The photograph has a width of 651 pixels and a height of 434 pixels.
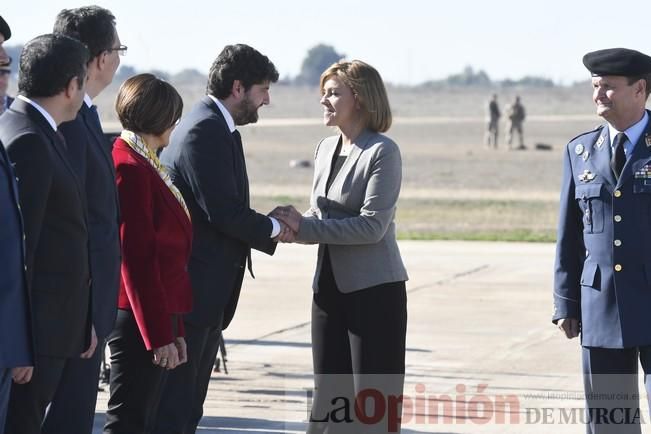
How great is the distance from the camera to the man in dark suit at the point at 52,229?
455 cm

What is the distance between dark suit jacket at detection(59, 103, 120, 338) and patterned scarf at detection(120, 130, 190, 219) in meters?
0.28

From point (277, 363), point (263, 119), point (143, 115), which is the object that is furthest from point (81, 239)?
point (263, 119)

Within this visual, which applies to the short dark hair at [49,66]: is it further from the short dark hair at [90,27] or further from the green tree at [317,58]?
the green tree at [317,58]

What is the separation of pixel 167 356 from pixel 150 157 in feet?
2.63

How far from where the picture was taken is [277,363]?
912 centimetres

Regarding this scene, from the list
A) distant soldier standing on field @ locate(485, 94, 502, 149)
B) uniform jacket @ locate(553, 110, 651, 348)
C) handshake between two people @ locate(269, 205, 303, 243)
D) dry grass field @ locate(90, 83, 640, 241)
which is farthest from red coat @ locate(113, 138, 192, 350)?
distant soldier standing on field @ locate(485, 94, 502, 149)

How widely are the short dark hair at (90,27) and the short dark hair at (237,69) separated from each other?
0.54 meters

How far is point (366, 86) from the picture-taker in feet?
19.1

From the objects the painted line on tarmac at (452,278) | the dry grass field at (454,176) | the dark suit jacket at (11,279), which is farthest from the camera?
the dry grass field at (454,176)

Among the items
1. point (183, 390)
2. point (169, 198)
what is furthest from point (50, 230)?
point (183, 390)

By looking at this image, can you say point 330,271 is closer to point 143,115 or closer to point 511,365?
point 143,115

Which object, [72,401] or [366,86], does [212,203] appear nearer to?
[366,86]

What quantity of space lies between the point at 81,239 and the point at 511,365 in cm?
504

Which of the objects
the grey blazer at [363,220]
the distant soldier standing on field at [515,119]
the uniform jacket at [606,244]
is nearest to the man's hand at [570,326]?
the uniform jacket at [606,244]
